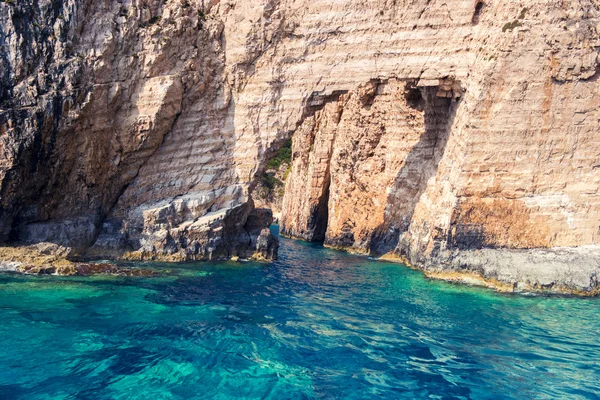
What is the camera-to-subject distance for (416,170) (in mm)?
25562

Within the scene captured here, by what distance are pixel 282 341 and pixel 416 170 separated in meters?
17.0

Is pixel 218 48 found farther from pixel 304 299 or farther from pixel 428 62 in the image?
pixel 304 299

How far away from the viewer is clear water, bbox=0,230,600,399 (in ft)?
27.5

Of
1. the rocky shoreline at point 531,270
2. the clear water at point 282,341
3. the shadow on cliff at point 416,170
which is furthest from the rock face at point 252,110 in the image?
the clear water at point 282,341

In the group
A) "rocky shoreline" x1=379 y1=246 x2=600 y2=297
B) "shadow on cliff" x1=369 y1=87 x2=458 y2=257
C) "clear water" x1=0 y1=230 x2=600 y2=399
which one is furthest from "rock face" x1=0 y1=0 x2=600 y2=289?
"clear water" x1=0 y1=230 x2=600 y2=399

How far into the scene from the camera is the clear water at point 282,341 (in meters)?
8.39

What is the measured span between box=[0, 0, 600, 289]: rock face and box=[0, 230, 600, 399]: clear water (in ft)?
12.0

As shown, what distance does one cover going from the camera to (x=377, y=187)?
93.6 feet

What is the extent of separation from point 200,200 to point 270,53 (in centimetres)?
690

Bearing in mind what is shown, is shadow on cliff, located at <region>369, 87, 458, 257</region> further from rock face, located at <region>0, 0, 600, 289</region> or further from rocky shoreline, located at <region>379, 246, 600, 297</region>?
rocky shoreline, located at <region>379, 246, 600, 297</region>

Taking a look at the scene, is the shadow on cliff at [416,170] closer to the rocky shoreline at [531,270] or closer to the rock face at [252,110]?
the rock face at [252,110]

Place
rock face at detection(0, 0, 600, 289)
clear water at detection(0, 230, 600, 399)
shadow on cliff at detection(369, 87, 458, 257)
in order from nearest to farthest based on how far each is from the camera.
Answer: clear water at detection(0, 230, 600, 399) < rock face at detection(0, 0, 600, 289) < shadow on cliff at detection(369, 87, 458, 257)

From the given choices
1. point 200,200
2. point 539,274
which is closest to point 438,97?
point 539,274

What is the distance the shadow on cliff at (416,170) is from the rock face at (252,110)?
0.34 m
